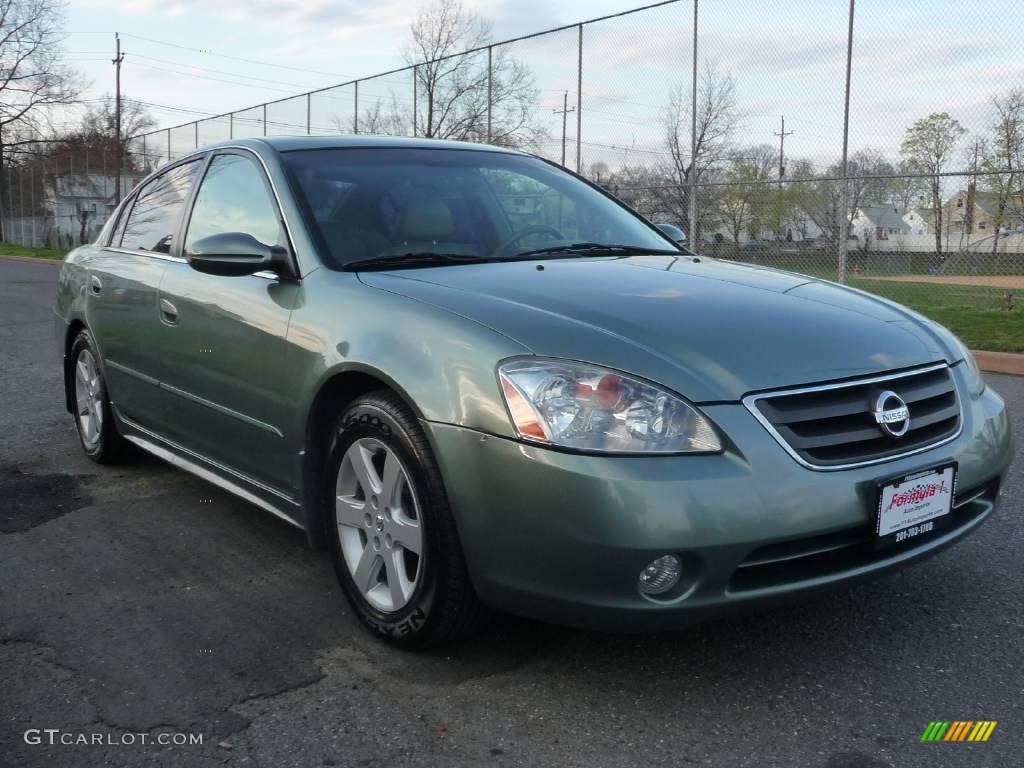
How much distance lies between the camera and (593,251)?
3727 mm

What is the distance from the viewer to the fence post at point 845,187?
11.8 m

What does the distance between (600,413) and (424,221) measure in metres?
1.40

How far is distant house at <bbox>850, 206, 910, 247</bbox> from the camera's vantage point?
1185cm

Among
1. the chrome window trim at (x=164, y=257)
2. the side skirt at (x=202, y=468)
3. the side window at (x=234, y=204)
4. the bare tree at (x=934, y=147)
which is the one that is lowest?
the side skirt at (x=202, y=468)

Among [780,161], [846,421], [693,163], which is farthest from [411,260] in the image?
[693,163]

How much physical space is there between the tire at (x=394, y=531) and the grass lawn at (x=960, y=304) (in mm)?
7948

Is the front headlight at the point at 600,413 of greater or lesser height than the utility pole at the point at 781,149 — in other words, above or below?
below

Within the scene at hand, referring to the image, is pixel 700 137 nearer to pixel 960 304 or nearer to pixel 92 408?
pixel 960 304

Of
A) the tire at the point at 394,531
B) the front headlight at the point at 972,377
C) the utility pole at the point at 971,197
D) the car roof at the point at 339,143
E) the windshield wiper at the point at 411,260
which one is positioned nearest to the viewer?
the tire at the point at 394,531

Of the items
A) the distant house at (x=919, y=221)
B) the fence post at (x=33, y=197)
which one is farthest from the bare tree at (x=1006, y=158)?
the fence post at (x=33, y=197)

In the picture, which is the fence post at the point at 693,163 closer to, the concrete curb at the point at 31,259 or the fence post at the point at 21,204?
the concrete curb at the point at 31,259

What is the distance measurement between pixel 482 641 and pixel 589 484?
0.81 m

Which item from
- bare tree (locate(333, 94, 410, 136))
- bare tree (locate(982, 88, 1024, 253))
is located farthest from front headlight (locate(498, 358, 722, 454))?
bare tree (locate(333, 94, 410, 136))

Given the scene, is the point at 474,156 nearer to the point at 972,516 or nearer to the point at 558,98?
the point at 972,516
